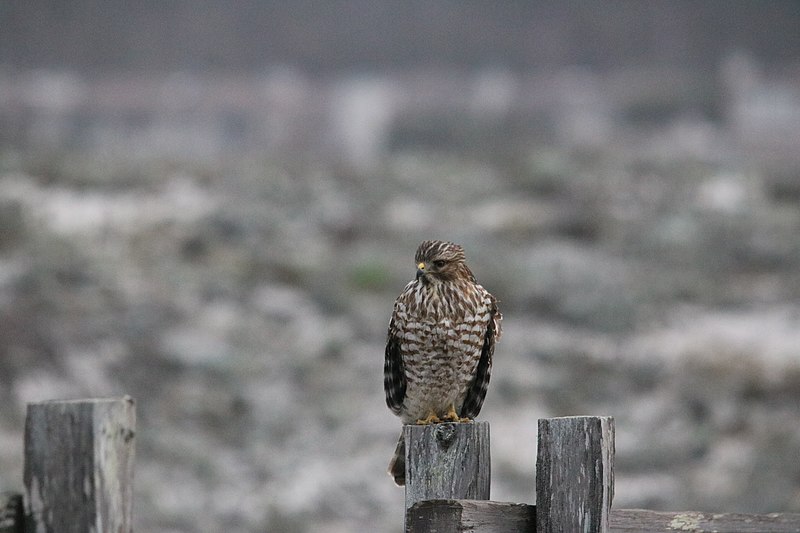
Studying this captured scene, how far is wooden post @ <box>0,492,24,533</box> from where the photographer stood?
77.2 inches

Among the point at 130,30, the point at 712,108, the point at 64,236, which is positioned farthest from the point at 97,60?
the point at 712,108

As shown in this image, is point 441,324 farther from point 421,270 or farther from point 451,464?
point 451,464

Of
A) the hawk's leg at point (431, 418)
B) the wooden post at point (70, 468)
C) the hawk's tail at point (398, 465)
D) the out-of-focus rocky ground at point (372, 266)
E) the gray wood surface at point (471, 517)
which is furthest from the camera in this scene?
the out-of-focus rocky ground at point (372, 266)

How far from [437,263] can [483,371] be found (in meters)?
0.52

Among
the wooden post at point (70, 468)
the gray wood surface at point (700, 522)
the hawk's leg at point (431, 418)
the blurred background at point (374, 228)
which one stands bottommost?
the gray wood surface at point (700, 522)

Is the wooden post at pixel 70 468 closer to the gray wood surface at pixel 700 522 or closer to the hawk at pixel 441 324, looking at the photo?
the gray wood surface at pixel 700 522

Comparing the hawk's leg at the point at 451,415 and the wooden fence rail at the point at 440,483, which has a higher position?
the hawk's leg at the point at 451,415

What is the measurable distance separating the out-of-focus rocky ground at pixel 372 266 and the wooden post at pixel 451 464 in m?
3.97

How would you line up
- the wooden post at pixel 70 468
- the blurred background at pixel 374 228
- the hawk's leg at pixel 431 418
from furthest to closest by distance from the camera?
1. the blurred background at pixel 374 228
2. the hawk's leg at pixel 431 418
3. the wooden post at pixel 70 468

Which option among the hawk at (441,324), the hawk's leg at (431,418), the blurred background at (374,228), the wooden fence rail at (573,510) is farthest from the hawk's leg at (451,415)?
the blurred background at (374,228)

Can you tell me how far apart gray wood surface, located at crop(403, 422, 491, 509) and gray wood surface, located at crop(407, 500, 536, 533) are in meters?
0.13

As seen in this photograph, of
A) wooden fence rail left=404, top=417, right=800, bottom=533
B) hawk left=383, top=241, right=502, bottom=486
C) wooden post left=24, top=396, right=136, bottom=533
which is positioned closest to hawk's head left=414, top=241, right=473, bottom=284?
hawk left=383, top=241, right=502, bottom=486

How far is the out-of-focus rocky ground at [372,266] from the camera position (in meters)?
7.25

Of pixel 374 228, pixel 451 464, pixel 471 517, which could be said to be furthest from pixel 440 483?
pixel 374 228
